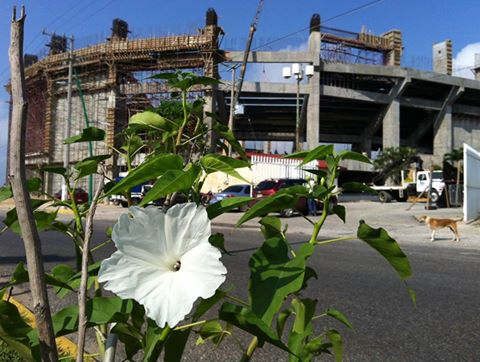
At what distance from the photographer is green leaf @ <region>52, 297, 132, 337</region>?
39.1 inches

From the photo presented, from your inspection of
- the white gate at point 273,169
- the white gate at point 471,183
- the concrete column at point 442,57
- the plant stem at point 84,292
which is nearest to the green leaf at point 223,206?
the plant stem at point 84,292

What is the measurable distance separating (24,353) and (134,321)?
0.88ft

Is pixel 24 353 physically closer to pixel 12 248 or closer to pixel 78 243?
pixel 78 243

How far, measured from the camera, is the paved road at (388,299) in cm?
362

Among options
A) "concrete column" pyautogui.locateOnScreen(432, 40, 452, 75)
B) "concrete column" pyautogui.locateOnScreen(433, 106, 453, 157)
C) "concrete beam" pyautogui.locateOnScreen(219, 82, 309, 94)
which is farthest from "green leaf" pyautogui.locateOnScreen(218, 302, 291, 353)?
"concrete column" pyautogui.locateOnScreen(432, 40, 452, 75)

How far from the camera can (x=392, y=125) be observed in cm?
4750

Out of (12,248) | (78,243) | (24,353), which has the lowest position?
(12,248)

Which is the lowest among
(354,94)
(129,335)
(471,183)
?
(129,335)

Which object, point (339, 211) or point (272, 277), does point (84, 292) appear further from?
point (339, 211)

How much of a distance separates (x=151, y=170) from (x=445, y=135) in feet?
177

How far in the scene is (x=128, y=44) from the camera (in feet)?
149

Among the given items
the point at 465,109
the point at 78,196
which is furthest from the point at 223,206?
the point at 465,109

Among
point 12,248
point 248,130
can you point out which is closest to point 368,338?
point 12,248

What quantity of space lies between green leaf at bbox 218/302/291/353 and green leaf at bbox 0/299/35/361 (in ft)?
1.38
